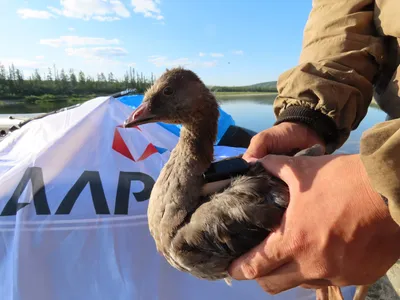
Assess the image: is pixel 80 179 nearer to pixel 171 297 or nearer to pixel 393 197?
pixel 171 297

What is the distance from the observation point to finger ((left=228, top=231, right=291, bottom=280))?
141 centimetres

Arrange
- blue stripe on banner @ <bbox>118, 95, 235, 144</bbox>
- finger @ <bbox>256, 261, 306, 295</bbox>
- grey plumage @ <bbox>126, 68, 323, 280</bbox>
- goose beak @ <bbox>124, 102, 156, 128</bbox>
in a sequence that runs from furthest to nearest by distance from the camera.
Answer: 1. blue stripe on banner @ <bbox>118, 95, 235, 144</bbox>
2. goose beak @ <bbox>124, 102, 156, 128</bbox>
3. grey plumage @ <bbox>126, 68, 323, 280</bbox>
4. finger @ <bbox>256, 261, 306, 295</bbox>

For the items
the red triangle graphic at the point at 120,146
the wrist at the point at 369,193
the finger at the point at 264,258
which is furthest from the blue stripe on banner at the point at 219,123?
the wrist at the point at 369,193

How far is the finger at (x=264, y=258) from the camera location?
141 cm

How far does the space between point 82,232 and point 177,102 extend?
1366 millimetres

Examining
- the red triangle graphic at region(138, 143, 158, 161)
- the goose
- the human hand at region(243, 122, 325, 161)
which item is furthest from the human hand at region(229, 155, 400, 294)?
the red triangle graphic at region(138, 143, 158, 161)

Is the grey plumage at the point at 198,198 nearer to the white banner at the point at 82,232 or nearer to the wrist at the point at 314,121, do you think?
the wrist at the point at 314,121

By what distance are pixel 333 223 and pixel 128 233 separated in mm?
1895

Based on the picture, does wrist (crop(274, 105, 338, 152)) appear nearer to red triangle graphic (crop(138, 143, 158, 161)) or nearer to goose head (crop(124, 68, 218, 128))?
goose head (crop(124, 68, 218, 128))

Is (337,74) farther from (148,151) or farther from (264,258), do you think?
(148,151)

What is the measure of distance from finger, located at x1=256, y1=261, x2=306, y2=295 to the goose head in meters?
1.08

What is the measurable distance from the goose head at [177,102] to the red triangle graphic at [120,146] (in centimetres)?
97

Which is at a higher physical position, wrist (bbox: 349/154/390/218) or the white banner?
wrist (bbox: 349/154/390/218)

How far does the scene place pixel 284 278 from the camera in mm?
1479
